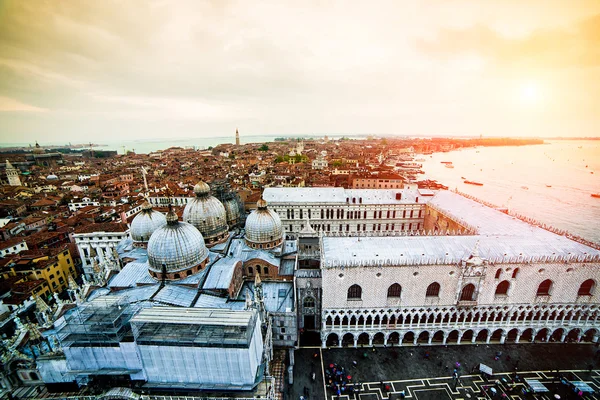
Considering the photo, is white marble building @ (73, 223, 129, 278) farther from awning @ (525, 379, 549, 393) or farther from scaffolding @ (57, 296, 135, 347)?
awning @ (525, 379, 549, 393)

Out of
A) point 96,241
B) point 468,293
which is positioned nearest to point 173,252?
point 96,241

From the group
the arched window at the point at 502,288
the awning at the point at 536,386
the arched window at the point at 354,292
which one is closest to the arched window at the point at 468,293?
the arched window at the point at 502,288

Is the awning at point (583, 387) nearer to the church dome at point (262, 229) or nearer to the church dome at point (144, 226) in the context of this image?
the church dome at point (262, 229)

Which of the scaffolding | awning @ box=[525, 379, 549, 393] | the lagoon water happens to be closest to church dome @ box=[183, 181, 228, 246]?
the scaffolding

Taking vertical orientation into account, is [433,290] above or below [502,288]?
above

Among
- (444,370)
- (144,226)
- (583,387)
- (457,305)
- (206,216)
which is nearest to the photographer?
(583,387)

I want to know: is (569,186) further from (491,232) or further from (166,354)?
(166,354)

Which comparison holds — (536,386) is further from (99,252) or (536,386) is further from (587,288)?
(99,252)
